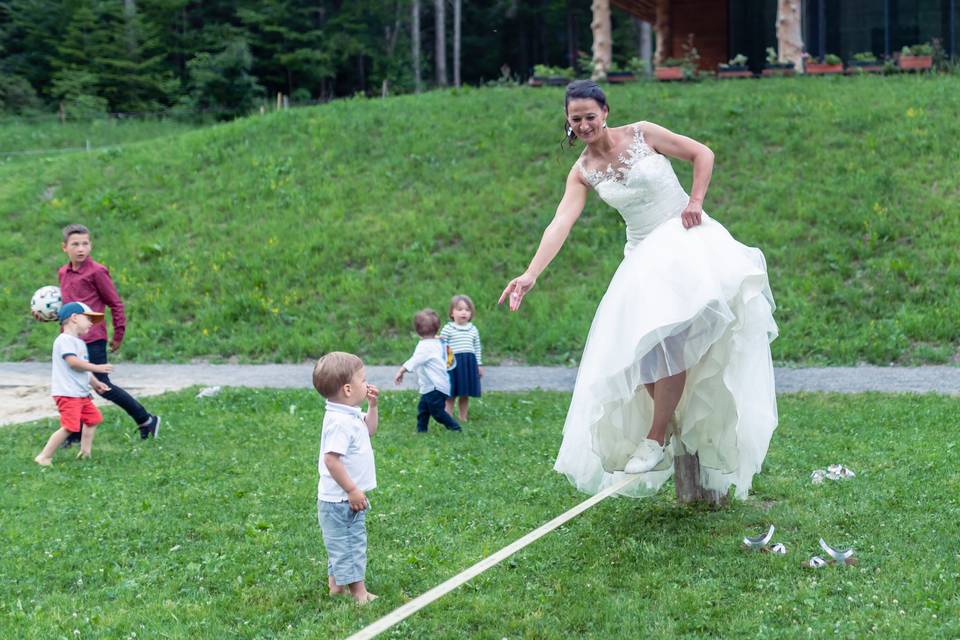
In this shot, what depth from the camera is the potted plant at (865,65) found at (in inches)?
878

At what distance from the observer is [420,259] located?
57.8 feet

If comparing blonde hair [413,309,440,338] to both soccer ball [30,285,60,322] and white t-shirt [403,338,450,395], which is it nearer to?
white t-shirt [403,338,450,395]

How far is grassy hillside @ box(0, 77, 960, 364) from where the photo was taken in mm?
15117

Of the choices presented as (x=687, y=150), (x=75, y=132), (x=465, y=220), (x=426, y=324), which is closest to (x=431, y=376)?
(x=426, y=324)

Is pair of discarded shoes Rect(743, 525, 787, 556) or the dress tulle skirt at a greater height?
the dress tulle skirt

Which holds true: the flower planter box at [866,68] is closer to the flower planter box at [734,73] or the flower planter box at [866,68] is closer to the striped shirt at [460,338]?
the flower planter box at [734,73]

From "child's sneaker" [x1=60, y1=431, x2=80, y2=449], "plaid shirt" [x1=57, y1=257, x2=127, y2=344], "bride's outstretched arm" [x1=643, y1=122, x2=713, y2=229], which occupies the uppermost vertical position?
"bride's outstretched arm" [x1=643, y1=122, x2=713, y2=229]

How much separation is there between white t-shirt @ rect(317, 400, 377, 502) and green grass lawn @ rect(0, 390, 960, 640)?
594mm

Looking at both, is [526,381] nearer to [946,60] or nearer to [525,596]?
[525,596]

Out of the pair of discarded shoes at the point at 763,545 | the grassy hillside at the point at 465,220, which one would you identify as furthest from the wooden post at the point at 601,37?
the pair of discarded shoes at the point at 763,545

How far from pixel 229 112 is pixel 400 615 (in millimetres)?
40653

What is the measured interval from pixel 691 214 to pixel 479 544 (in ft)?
7.81

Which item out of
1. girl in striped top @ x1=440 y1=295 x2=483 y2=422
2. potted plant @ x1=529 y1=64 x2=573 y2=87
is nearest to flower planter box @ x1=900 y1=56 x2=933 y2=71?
potted plant @ x1=529 y1=64 x2=573 y2=87

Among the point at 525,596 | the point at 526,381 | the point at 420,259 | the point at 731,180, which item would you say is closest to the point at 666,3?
the point at 731,180
